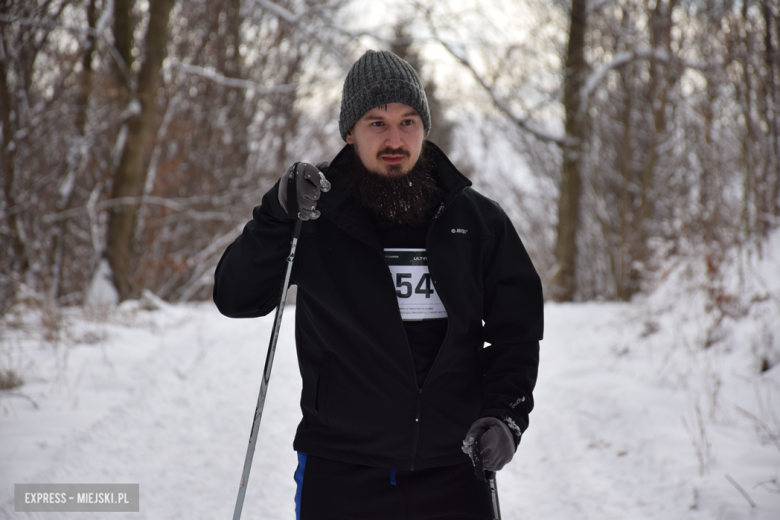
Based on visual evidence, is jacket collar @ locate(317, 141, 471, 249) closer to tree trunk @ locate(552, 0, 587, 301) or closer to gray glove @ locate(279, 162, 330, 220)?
gray glove @ locate(279, 162, 330, 220)

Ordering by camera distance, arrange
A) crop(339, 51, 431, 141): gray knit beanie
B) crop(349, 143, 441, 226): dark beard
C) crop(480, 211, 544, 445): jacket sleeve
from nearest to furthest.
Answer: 1. crop(480, 211, 544, 445): jacket sleeve
2. crop(349, 143, 441, 226): dark beard
3. crop(339, 51, 431, 141): gray knit beanie

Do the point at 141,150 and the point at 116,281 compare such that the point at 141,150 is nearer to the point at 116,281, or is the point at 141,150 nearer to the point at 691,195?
the point at 116,281

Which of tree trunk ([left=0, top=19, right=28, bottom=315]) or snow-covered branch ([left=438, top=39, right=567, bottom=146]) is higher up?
snow-covered branch ([left=438, top=39, right=567, bottom=146])

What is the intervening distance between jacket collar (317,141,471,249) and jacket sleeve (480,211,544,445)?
0.25 m

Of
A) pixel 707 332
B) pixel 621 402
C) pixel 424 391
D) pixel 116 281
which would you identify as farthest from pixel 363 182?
pixel 116 281

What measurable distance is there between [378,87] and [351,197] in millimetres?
447

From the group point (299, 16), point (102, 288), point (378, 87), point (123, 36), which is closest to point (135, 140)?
point (123, 36)

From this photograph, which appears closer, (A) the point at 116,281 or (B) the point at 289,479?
(B) the point at 289,479

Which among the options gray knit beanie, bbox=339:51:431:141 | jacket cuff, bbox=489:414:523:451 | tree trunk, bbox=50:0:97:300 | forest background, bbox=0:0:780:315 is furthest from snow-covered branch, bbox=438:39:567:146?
jacket cuff, bbox=489:414:523:451

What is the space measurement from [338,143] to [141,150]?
29.0 ft

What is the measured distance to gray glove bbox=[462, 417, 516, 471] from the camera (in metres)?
1.75

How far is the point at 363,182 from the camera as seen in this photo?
209cm

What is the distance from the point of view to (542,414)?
4.64 meters

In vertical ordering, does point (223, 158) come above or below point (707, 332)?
above
